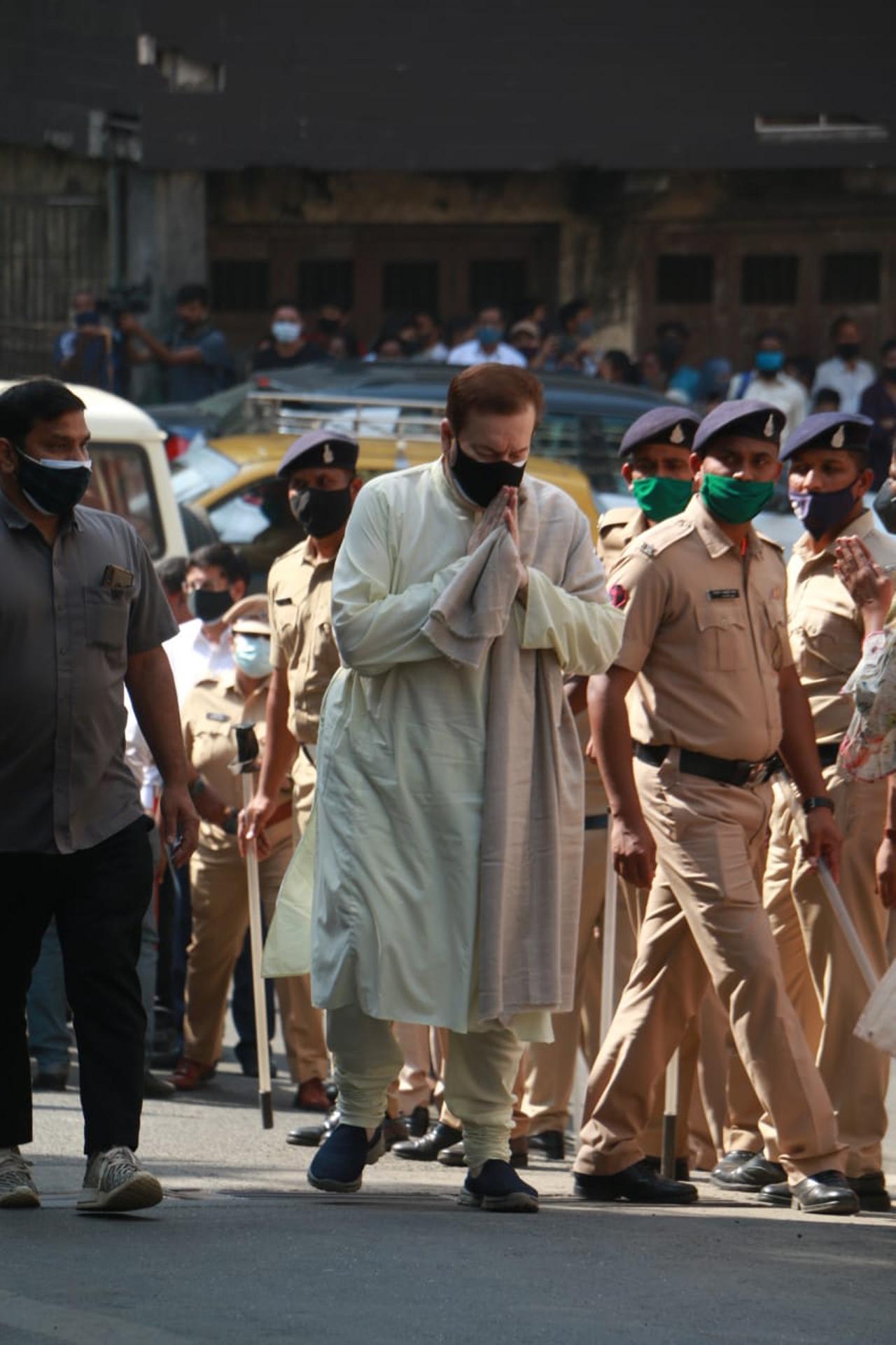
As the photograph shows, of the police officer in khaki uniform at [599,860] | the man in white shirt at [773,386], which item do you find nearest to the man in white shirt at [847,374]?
the man in white shirt at [773,386]

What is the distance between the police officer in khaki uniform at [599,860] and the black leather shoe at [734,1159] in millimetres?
202

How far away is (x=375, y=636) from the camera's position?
5938 mm

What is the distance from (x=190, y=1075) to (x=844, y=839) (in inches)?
130

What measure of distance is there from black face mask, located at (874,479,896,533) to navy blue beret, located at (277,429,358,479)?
6.05 feet

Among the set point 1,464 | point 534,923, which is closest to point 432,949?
point 534,923

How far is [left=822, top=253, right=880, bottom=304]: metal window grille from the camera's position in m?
27.2

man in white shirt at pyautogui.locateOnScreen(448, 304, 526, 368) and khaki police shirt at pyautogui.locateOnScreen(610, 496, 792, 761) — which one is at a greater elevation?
man in white shirt at pyautogui.locateOnScreen(448, 304, 526, 368)

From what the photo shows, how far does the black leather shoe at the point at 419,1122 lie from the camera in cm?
807

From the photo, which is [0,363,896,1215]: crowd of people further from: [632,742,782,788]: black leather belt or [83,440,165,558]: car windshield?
[83,440,165,558]: car windshield

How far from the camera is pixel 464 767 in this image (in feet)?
19.7

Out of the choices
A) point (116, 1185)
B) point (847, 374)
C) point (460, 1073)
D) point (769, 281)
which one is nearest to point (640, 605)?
point (460, 1073)

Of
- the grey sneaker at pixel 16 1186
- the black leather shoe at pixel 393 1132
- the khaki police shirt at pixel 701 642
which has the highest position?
the khaki police shirt at pixel 701 642

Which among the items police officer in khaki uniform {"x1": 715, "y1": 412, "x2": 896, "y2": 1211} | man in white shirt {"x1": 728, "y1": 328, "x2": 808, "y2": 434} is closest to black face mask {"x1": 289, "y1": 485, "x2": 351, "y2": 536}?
police officer in khaki uniform {"x1": 715, "y1": 412, "x2": 896, "y2": 1211}

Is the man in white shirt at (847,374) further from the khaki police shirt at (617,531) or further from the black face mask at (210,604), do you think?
the khaki police shirt at (617,531)
